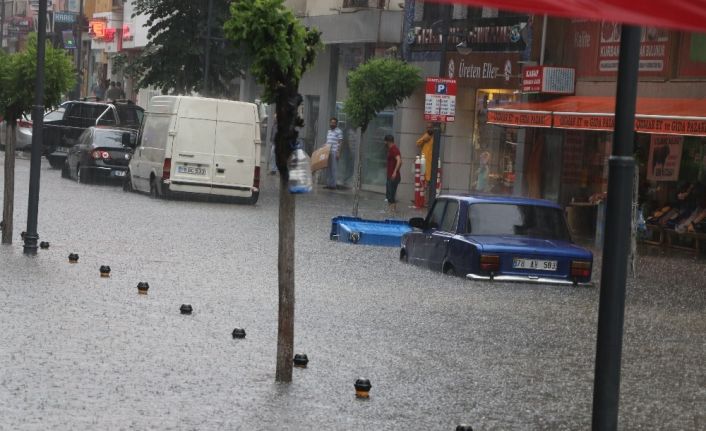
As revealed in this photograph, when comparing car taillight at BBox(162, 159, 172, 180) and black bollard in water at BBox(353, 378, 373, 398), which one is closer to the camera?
black bollard in water at BBox(353, 378, 373, 398)

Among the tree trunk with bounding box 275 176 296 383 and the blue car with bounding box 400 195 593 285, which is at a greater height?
the tree trunk with bounding box 275 176 296 383

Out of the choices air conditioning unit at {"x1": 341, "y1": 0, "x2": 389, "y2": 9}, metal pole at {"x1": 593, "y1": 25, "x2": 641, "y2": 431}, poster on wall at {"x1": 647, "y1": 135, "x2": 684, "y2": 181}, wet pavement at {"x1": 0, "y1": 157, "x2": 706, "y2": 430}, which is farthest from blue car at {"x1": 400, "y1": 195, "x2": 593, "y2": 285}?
air conditioning unit at {"x1": 341, "y1": 0, "x2": 389, "y2": 9}

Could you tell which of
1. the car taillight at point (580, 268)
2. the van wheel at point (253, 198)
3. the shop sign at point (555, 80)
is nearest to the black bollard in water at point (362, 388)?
the car taillight at point (580, 268)

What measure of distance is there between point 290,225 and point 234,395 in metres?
1.41

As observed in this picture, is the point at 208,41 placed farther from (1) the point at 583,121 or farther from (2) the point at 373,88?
(1) the point at 583,121

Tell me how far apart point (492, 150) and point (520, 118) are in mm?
6728

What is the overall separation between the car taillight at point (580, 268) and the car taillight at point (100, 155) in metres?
22.5

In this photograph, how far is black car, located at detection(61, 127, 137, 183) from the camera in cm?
4062

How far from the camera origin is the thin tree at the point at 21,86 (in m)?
21.1

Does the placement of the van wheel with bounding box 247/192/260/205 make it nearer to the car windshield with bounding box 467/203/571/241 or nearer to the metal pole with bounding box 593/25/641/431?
the car windshield with bounding box 467/203/571/241

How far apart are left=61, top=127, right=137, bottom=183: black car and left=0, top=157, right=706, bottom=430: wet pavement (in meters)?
16.3

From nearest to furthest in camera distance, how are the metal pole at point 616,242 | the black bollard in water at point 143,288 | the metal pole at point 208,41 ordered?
1. the metal pole at point 616,242
2. the black bollard in water at point 143,288
3. the metal pole at point 208,41

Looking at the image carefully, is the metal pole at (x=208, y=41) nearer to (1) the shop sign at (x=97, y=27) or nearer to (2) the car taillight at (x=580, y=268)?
(2) the car taillight at (x=580, y=268)

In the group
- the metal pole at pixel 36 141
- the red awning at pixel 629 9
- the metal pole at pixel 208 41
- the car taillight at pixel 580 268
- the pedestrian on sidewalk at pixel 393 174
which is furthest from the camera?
the metal pole at pixel 208 41
